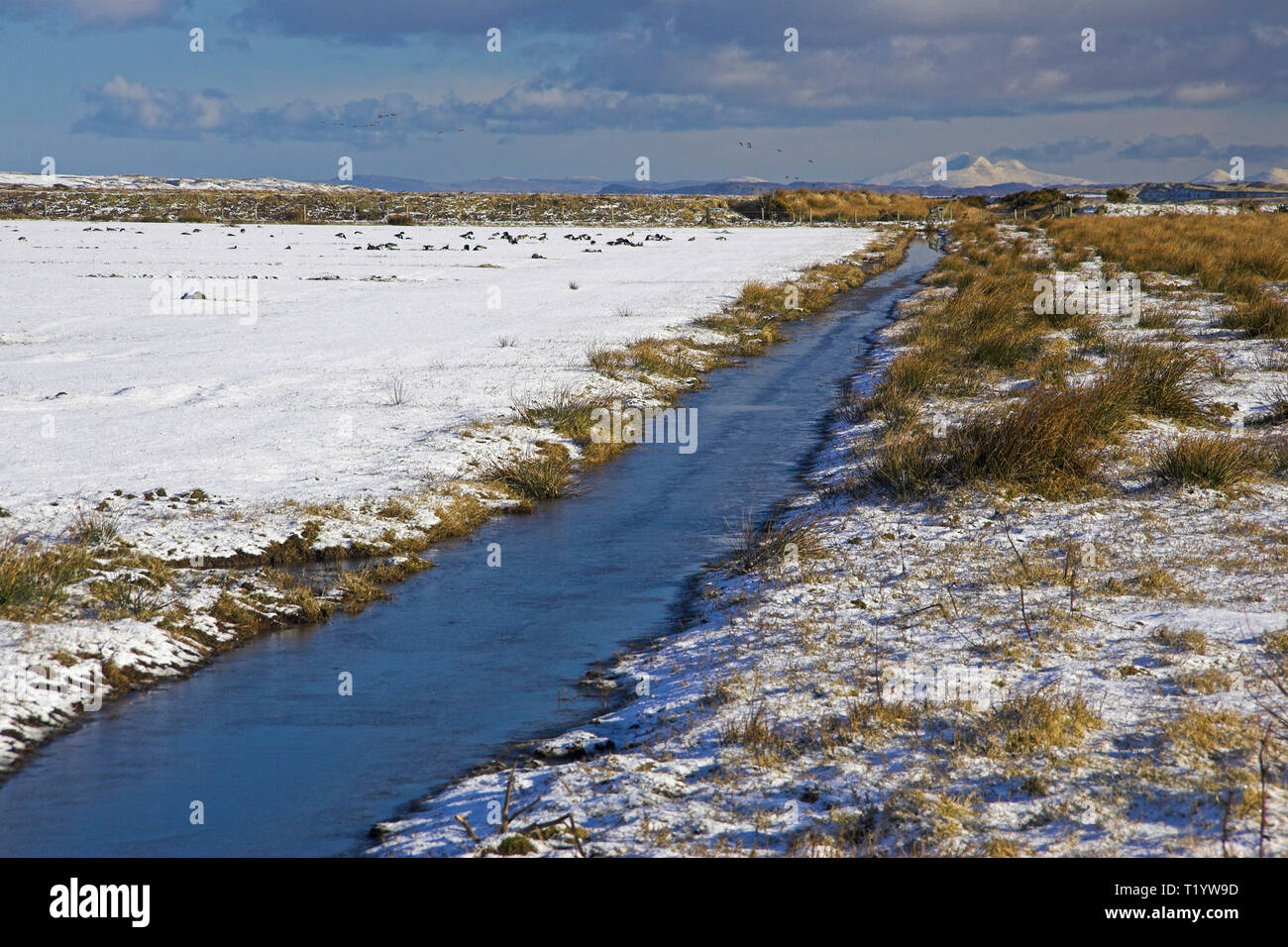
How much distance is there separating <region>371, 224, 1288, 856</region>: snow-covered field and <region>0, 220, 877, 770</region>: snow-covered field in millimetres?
3719

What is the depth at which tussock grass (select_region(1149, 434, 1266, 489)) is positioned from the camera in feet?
37.1

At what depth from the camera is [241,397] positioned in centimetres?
1712

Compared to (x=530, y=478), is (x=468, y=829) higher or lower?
lower

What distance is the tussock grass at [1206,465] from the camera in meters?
11.3

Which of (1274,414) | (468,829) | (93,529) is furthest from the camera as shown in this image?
(1274,414)

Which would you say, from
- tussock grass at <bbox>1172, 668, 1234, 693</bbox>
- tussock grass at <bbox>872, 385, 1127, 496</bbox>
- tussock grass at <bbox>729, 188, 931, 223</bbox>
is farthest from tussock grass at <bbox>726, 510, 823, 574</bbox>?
tussock grass at <bbox>729, 188, 931, 223</bbox>

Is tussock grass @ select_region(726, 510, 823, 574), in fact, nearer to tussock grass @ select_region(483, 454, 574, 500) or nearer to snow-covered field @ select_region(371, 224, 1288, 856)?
snow-covered field @ select_region(371, 224, 1288, 856)

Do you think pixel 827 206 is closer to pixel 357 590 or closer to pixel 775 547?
pixel 775 547

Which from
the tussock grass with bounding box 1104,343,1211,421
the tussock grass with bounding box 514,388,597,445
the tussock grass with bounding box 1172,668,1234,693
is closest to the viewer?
the tussock grass with bounding box 1172,668,1234,693

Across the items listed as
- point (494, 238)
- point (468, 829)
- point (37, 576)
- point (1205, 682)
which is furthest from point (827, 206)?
point (468, 829)

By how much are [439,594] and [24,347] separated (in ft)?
54.9

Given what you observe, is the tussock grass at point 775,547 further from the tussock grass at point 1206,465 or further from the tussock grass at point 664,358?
the tussock grass at point 664,358

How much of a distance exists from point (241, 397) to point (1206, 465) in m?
13.6
